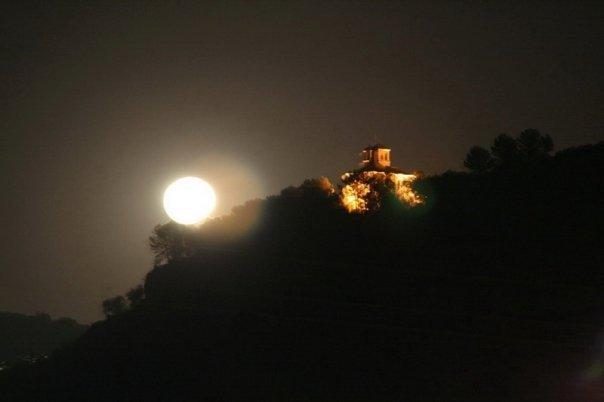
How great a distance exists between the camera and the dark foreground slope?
180 ft

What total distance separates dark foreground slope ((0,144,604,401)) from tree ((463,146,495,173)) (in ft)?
21.5

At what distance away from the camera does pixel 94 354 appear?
103m

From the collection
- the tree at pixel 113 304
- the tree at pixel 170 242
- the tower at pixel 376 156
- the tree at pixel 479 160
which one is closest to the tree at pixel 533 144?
the tree at pixel 479 160

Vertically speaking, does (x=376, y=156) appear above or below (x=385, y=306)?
above

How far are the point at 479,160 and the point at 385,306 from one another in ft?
129

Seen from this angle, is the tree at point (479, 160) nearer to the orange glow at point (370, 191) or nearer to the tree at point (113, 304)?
the orange glow at point (370, 191)

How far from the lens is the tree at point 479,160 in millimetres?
102375

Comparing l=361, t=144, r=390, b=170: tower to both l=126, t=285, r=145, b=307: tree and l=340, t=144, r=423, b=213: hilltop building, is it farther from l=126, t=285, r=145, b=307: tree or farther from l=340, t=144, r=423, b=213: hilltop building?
l=126, t=285, r=145, b=307: tree

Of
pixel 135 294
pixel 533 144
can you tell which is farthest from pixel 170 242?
pixel 533 144

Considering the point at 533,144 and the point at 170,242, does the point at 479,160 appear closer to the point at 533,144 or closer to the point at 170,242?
the point at 533,144

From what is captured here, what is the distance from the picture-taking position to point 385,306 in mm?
71125

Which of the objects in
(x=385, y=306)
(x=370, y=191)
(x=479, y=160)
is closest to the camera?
(x=385, y=306)

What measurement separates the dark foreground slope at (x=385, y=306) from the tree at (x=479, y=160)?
21.5 feet

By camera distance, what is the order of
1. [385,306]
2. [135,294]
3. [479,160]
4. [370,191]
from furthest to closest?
[135,294] → [479,160] → [370,191] → [385,306]
